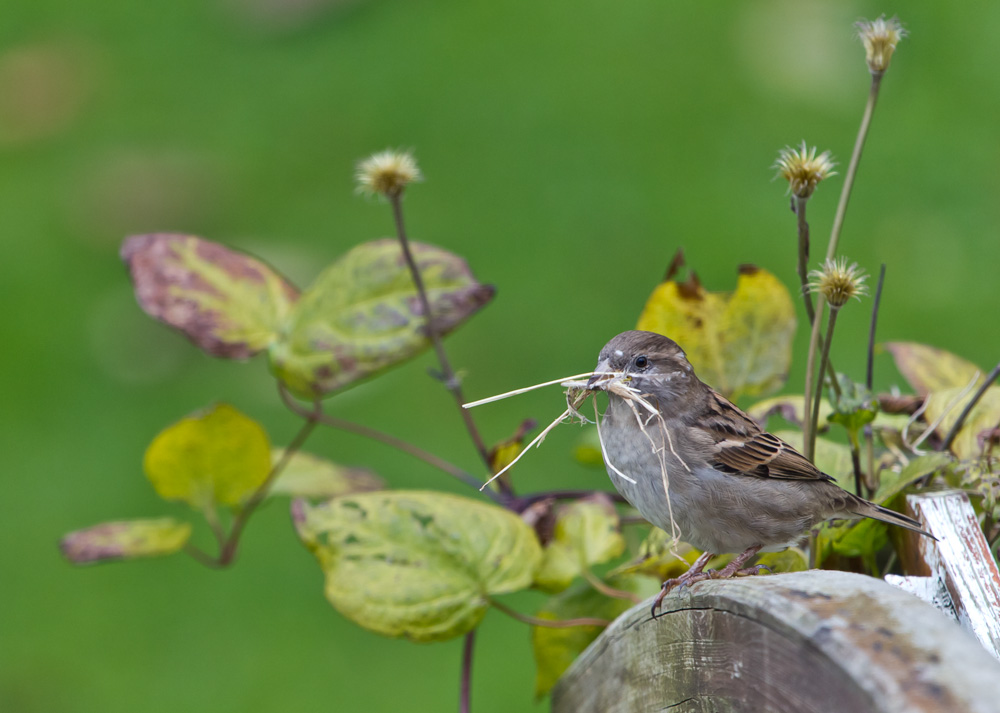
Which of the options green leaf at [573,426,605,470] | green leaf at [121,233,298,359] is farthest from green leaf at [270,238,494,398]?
green leaf at [573,426,605,470]

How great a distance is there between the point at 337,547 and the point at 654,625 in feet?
2.00

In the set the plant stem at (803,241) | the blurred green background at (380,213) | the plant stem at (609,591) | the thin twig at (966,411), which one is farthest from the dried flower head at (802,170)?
the blurred green background at (380,213)

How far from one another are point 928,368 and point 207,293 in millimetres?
1330

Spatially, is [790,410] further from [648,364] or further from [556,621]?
[556,621]

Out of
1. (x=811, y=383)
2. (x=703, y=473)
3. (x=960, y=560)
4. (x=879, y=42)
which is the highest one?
(x=879, y=42)

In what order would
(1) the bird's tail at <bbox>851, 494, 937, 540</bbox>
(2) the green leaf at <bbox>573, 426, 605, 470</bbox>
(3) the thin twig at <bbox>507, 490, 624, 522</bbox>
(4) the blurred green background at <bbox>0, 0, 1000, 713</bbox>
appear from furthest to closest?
(4) the blurred green background at <bbox>0, 0, 1000, 713</bbox>, (2) the green leaf at <bbox>573, 426, 605, 470</bbox>, (3) the thin twig at <bbox>507, 490, 624, 522</bbox>, (1) the bird's tail at <bbox>851, 494, 937, 540</bbox>

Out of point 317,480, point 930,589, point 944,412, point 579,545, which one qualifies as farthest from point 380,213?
point 930,589

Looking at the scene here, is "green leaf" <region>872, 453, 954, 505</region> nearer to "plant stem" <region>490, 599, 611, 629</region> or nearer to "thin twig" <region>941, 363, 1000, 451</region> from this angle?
"thin twig" <region>941, 363, 1000, 451</region>

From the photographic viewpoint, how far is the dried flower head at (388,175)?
195 cm

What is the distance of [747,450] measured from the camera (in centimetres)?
179

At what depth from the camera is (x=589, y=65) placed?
17.5 feet

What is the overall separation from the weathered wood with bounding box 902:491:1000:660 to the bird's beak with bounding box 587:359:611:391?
0.49m

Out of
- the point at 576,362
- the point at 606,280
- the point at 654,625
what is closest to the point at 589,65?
the point at 606,280

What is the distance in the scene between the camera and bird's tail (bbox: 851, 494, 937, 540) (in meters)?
1.48
